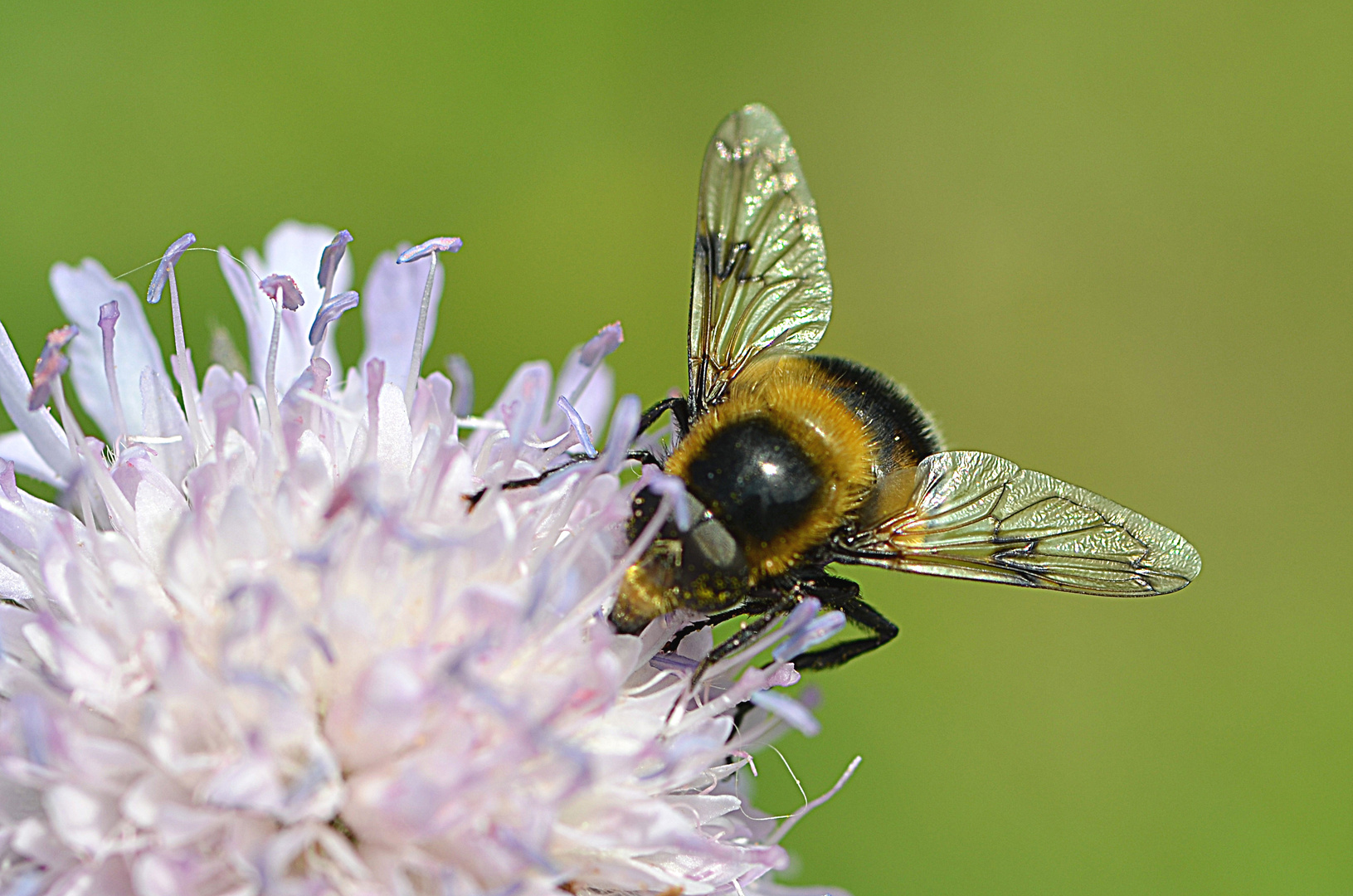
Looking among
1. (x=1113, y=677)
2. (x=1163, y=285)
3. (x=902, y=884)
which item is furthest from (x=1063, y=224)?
(x=902, y=884)

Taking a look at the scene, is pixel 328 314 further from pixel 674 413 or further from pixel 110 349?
pixel 674 413

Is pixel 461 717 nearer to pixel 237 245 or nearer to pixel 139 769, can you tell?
pixel 139 769

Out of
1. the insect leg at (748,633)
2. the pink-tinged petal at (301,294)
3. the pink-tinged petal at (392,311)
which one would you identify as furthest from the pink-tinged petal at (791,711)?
the pink-tinged petal at (392,311)

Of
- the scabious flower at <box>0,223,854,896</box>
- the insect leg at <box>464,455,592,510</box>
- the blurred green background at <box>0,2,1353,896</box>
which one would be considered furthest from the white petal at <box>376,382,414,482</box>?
the blurred green background at <box>0,2,1353,896</box>

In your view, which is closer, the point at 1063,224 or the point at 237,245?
the point at 237,245

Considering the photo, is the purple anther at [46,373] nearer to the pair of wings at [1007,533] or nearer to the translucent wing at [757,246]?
the pair of wings at [1007,533]

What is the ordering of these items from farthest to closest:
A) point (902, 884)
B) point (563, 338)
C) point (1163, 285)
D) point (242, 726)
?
point (1163, 285) < point (563, 338) < point (902, 884) < point (242, 726)
